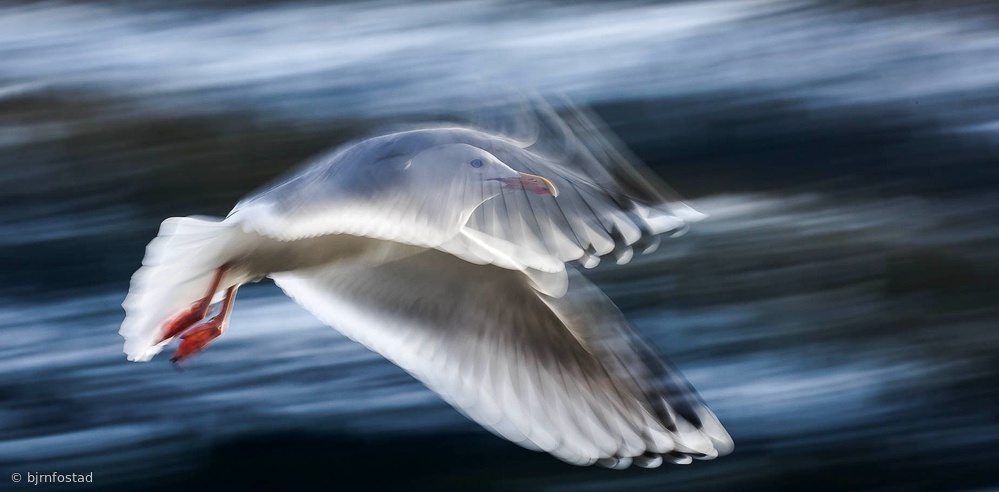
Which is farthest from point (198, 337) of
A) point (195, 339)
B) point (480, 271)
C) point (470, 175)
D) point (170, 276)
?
point (470, 175)

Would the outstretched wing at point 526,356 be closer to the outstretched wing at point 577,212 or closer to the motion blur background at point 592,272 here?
the outstretched wing at point 577,212

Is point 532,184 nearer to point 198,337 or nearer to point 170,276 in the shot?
point 170,276

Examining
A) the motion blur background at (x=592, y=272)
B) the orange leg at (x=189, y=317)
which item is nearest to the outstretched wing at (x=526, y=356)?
the orange leg at (x=189, y=317)

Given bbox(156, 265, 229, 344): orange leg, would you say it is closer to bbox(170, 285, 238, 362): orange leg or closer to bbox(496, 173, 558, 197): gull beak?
bbox(170, 285, 238, 362): orange leg

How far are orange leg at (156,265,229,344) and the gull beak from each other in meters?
0.75

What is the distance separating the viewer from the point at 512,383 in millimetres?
2111

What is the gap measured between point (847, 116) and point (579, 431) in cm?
247

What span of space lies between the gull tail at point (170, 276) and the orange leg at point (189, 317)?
0.03ft

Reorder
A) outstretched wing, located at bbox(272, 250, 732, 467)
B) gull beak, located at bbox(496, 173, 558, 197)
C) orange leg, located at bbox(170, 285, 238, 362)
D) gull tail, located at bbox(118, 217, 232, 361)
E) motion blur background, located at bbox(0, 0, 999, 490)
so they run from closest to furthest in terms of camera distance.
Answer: gull beak, located at bbox(496, 173, 558, 197)
gull tail, located at bbox(118, 217, 232, 361)
outstretched wing, located at bbox(272, 250, 732, 467)
orange leg, located at bbox(170, 285, 238, 362)
motion blur background, located at bbox(0, 0, 999, 490)

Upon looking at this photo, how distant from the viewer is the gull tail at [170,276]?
1.87 metres

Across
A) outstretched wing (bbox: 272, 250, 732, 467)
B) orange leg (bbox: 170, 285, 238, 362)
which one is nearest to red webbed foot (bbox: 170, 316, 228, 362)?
orange leg (bbox: 170, 285, 238, 362)

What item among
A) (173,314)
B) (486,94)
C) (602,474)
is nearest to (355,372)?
(602,474)

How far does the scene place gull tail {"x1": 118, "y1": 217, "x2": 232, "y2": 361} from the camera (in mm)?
1869

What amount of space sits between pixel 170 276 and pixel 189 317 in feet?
0.75
